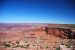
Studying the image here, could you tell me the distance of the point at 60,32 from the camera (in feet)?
11.5

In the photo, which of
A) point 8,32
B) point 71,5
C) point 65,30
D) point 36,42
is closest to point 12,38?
point 8,32

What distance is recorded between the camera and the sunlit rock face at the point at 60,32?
3479 mm

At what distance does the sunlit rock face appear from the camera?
11.4 feet

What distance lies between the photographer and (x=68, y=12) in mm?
3551

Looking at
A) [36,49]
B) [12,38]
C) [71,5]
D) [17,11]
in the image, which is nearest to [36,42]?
[36,49]

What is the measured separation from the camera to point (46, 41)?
346 centimetres

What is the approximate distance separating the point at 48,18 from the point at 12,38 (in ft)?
2.71

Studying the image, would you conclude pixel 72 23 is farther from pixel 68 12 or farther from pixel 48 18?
pixel 48 18

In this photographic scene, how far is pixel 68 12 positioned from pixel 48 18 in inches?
16.6

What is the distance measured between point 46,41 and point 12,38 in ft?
2.23

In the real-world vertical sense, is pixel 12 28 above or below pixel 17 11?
below

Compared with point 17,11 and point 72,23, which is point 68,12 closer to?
point 72,23

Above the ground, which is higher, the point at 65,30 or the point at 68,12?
the point at 68,12

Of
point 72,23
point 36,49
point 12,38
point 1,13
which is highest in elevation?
point 1,13
